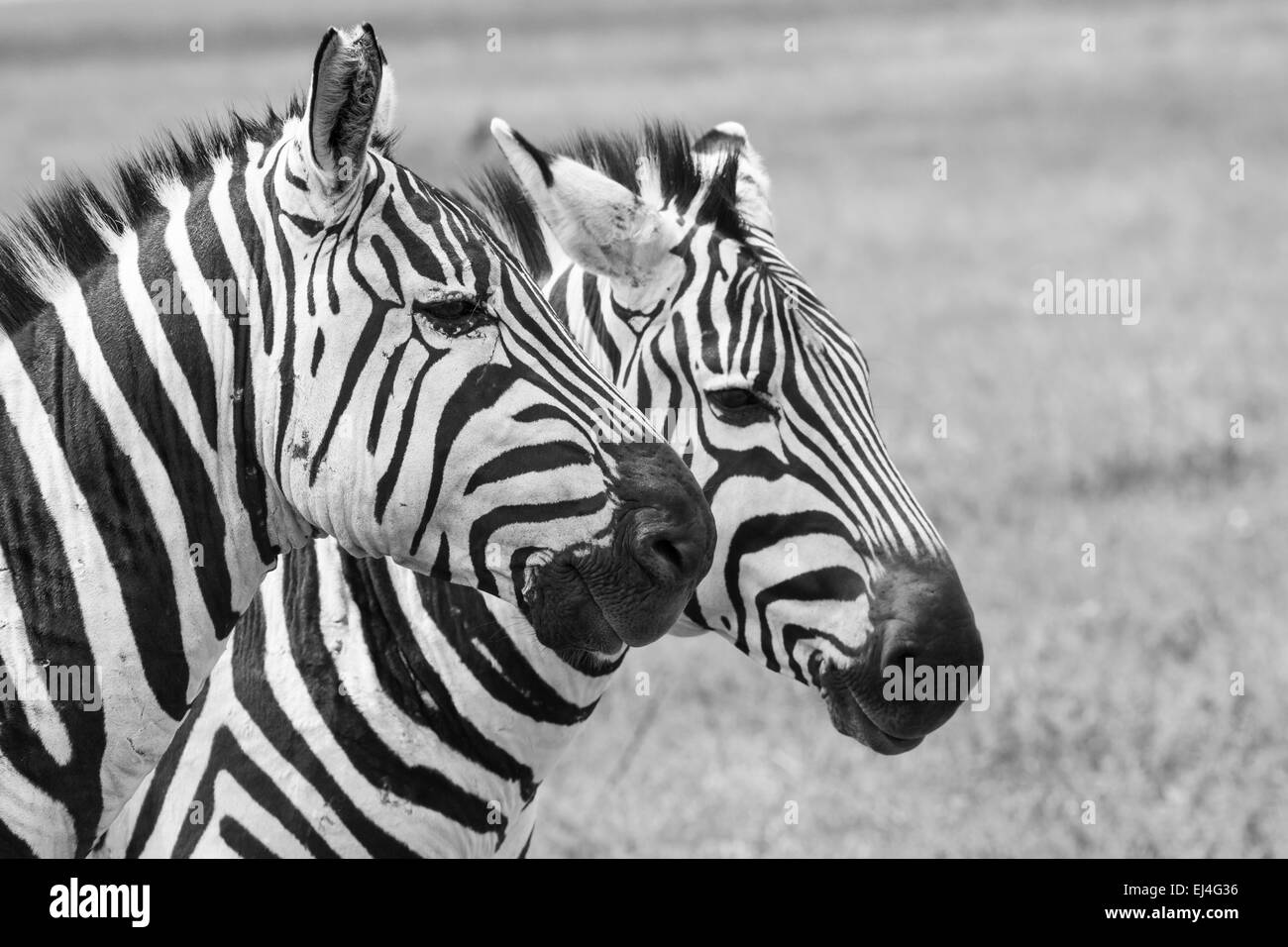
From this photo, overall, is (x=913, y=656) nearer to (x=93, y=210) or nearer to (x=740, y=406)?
(x=740, y=406)

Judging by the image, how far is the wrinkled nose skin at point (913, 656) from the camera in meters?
3.71

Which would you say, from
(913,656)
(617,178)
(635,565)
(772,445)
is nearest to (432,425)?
(635,565)

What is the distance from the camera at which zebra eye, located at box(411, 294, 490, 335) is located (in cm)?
310

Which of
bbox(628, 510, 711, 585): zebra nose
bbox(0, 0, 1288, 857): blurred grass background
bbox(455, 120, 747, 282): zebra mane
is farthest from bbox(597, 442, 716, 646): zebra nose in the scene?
bbox(0, 0, 1288, 857): blurred grass background

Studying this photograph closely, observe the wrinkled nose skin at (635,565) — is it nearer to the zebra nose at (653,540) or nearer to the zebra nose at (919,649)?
the zebra nose at (653,540)

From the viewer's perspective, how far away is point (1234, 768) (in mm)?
6852

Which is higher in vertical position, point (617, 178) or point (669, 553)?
point (617, 178)

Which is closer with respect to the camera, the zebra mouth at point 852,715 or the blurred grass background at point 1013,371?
the zebra mouth at point 852,715

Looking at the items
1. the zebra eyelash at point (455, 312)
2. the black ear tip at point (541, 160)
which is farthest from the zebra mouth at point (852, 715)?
the black ear tip at point (541, 160)

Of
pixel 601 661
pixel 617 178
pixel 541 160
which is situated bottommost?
pixel 601 661

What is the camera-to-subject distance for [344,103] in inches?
119

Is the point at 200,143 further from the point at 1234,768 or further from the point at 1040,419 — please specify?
the point at 1040,419

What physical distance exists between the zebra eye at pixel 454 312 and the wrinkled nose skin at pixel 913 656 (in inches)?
52.1

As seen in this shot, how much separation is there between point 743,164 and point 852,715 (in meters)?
1.81
